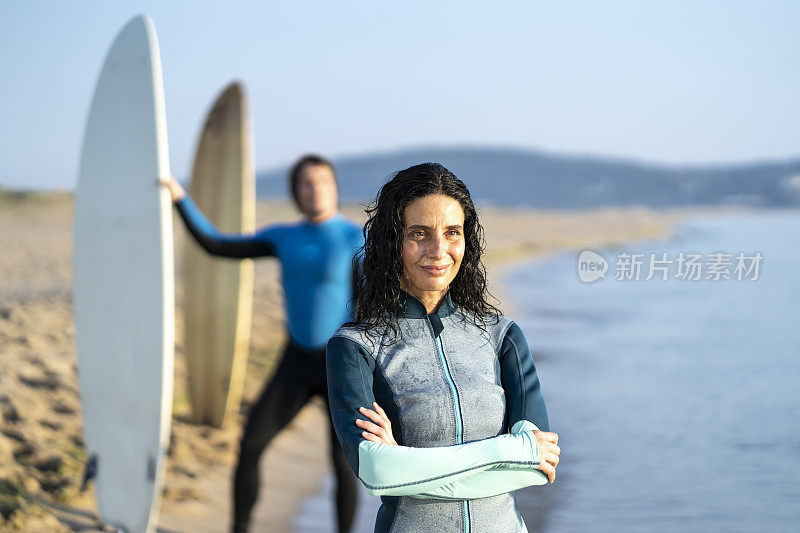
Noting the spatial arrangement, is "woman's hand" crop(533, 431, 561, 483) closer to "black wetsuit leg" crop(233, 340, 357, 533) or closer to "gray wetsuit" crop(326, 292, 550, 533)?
"gray wetsuit" crop(326, 292, 550, 533)

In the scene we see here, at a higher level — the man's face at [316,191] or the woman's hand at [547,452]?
the man's face at [316,191]

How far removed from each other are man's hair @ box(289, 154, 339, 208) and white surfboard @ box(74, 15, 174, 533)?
549 millimetres

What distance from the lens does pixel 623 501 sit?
14.2 ft

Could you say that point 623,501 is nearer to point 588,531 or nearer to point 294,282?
point 588,531

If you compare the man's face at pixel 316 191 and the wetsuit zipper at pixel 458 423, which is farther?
the man's face at pixel 316 191

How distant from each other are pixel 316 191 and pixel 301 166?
101 mm

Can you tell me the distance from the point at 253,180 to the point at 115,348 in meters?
1.97

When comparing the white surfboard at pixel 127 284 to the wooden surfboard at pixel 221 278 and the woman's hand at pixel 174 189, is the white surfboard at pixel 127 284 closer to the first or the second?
the woman's hand at pixel 174 189

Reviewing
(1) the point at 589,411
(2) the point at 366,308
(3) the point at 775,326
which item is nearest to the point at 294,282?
(2) the point at 366,308

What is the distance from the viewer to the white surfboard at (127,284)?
10.7 feet

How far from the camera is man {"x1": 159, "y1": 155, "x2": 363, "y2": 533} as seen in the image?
2914mm

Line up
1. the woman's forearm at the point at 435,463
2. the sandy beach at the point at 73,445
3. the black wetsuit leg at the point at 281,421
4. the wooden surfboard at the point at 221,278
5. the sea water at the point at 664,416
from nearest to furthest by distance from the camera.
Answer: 1. the woman's forearm at the point at 435,463
2. the black wetsuit leg at the point at 281,421
3. the sandy beach at the point at 73,445
4. the sea water at the point at 664,416
5. the wooden surfboard at the point at 221,278

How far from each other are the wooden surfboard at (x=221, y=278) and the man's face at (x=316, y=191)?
6.81 ft

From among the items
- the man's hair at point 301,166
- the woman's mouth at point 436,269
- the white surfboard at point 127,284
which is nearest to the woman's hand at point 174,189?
the white surfboard at point 127,284
